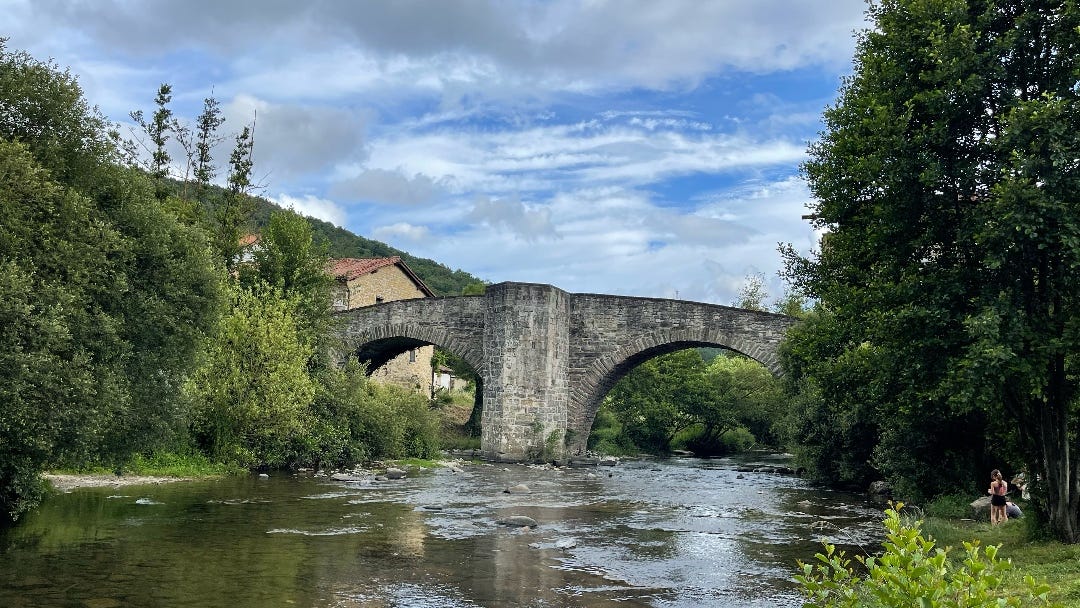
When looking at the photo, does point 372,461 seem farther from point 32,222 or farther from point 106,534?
point 32,222

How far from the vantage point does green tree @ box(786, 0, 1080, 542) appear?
9633mm

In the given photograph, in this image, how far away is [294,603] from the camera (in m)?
8.23

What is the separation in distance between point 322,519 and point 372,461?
13.1m

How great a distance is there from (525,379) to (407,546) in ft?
59.7

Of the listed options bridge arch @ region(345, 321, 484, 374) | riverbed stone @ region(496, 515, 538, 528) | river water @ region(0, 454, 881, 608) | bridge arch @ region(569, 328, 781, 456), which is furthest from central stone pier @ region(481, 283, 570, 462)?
riverbed stone @ region(496, 515, 538, 528)

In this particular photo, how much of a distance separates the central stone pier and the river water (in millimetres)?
9229

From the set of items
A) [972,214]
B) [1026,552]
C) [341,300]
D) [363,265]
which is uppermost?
[363,265]

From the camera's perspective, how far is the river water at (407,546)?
880 centimetres

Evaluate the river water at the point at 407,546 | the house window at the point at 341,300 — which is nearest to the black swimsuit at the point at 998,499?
the river water at the point at 407,546

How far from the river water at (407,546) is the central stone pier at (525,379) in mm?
9229

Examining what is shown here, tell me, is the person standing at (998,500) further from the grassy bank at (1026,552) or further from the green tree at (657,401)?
the green tree at (657,401)

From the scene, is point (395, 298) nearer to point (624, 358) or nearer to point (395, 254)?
point (624, 358)

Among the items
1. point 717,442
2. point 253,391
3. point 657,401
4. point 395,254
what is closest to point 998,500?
point 253,391

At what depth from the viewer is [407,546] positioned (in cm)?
1195
